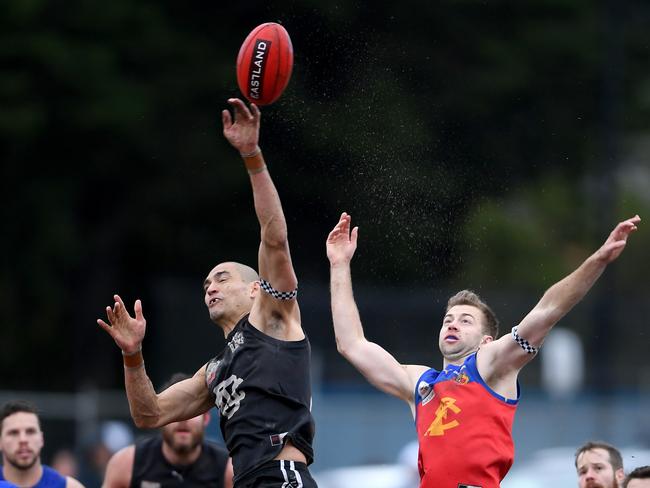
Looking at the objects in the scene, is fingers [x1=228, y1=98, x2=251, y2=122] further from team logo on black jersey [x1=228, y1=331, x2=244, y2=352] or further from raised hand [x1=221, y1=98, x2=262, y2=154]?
team logo on black jersey [x1=228, y1=331, x2=244, y2=352]

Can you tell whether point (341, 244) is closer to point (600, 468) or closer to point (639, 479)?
point (600, 468)

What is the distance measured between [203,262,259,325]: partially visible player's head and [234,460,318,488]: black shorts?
3.48 ft

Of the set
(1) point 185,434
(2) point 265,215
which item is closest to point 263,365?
(2) point 265,215

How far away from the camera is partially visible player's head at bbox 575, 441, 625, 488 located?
9250 mm

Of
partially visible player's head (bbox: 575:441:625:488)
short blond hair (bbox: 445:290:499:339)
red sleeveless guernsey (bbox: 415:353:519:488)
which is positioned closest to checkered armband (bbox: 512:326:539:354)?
red sleeveless guernsey (bbox: 415:353:519:488)

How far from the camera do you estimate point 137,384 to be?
8.71 metres

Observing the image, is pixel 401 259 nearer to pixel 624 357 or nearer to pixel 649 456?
pixel 624 357

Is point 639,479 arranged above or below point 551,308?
below

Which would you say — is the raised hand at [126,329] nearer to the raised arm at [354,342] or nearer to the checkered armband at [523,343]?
the raised arm at [354,342]

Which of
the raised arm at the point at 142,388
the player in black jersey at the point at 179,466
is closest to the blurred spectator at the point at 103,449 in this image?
the player in black jersey at the point at 179,466

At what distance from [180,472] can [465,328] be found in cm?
292

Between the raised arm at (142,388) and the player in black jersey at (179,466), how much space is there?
1789mm

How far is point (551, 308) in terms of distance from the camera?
26.9 ft

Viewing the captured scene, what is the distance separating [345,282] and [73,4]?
21.0 meters
